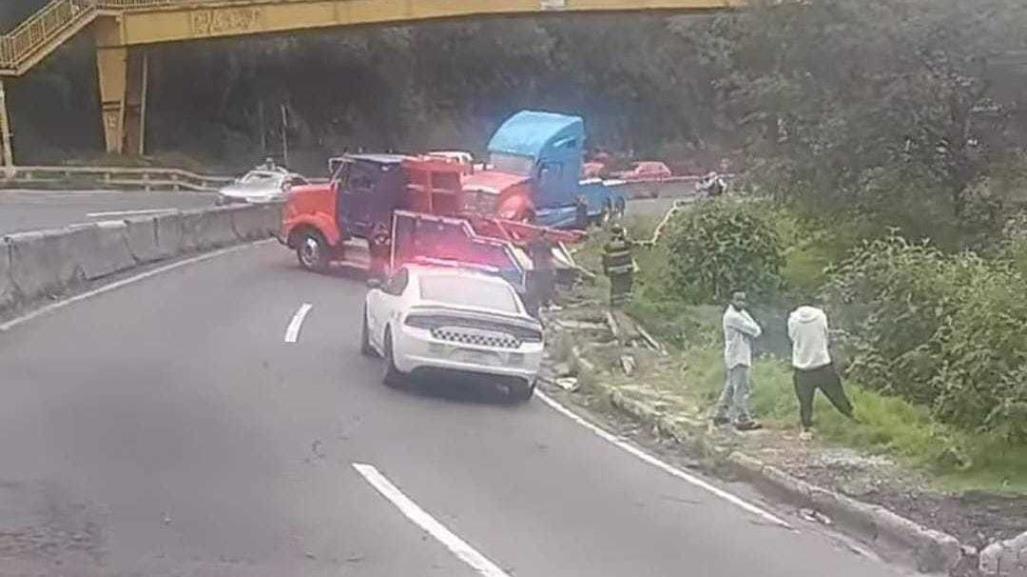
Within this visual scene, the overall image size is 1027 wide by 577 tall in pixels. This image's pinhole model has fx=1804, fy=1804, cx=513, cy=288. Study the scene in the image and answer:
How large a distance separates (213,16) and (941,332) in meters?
41.2

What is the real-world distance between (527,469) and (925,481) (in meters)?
4.07

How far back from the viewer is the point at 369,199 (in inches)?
1371

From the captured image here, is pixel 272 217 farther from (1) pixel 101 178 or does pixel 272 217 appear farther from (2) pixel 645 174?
(2) pixel 645 174

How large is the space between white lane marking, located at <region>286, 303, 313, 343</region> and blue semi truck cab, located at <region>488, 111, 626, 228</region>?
490 inches

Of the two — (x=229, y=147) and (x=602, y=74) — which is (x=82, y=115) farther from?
(x=602, y=74)

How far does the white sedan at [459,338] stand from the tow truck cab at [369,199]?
13031mm

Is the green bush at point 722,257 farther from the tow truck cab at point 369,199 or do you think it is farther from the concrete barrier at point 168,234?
the concrete barrier at point 168,234

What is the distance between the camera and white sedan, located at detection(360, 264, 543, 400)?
20766mm

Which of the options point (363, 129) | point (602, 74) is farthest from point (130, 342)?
point (602, 74)

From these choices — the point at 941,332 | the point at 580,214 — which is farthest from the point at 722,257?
the point at 941,332

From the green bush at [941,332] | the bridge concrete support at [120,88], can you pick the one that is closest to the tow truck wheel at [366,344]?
the green bush at [941,332]

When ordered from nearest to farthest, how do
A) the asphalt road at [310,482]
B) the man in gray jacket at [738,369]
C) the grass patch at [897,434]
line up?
the asphalt road at [310,482], the grass patch at [897,434], the man in gray jacket at [738,369]

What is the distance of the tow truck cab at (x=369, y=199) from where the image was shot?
34.7m

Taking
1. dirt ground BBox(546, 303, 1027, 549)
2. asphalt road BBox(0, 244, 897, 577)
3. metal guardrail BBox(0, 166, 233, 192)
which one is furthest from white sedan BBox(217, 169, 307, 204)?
dirt ground BBox(546, 303, 1027, 549)
